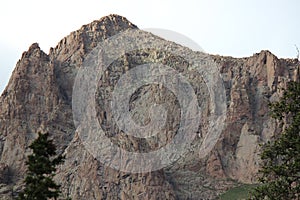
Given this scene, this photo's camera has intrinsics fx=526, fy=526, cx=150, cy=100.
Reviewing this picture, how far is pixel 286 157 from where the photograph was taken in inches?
1700

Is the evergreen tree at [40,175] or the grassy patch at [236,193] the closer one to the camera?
the evergreen tree at [40,175]

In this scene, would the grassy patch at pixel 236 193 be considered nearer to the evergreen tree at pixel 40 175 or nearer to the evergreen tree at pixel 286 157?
the evergreen tree at pixel 286 157

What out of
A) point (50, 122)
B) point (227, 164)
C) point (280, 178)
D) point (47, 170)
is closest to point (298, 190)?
point (280, 178)

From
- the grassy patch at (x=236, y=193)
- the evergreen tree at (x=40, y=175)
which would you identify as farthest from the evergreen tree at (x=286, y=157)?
the grassy patch at (x=236, y=193)

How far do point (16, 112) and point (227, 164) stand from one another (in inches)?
3201

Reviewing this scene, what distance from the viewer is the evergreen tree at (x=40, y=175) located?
42250 millimetres

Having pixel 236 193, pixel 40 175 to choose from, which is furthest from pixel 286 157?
pixel 236 193

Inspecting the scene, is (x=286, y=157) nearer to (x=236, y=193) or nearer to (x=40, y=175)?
(x=40, y=175)

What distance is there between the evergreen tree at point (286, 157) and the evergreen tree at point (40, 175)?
16906 millimetres

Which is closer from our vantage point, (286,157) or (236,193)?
(286,157)

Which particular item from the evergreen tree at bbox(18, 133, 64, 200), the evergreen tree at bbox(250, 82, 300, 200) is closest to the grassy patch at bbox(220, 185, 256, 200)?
the evergreen tree at bbox(250, 82, 300, 200)

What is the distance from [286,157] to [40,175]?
2034 cm

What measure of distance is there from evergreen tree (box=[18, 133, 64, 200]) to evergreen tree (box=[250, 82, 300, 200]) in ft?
55.5

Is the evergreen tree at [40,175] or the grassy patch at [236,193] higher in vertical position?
the grassy patch at [236,193]
